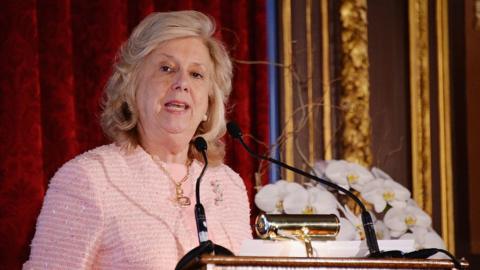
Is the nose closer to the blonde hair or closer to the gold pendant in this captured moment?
the blonde hair

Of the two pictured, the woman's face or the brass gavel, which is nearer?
the brass gavel

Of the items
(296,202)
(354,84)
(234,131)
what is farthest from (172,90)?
(354,84)

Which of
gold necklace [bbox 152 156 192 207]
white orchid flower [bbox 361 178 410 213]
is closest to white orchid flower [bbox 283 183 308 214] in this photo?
white orchid flower [bbox 361 178 410 213]

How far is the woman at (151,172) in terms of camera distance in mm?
2016

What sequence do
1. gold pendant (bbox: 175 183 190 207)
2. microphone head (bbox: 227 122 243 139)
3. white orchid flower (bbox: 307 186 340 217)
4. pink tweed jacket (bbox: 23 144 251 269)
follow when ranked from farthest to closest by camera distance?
white orchid flower (bbox: 307 186 340 217), gold pendant (bbox: 175 183 190 207), pink tweed jacket (bbox: 23 144 251 269), microphone head (bbox: 227 122 243 139)

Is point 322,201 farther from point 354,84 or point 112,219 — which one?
point 112,219

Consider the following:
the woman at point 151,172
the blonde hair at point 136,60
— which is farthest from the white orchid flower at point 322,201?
the blonde hair at point 136,60

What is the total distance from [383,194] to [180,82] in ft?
3.78

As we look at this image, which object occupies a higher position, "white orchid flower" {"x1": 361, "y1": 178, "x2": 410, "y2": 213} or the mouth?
the mouth

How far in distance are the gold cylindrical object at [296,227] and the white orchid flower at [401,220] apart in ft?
4.37

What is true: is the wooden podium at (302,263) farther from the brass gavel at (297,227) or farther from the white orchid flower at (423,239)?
the white orchid flower at (423,239)

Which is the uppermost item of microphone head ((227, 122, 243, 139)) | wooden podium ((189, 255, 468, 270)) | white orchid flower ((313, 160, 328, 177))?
microphone head ((227, 122, 243, 139))

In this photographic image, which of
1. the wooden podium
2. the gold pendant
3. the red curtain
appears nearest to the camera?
the wooden podium

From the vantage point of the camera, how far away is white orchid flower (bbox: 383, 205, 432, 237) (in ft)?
9.93
